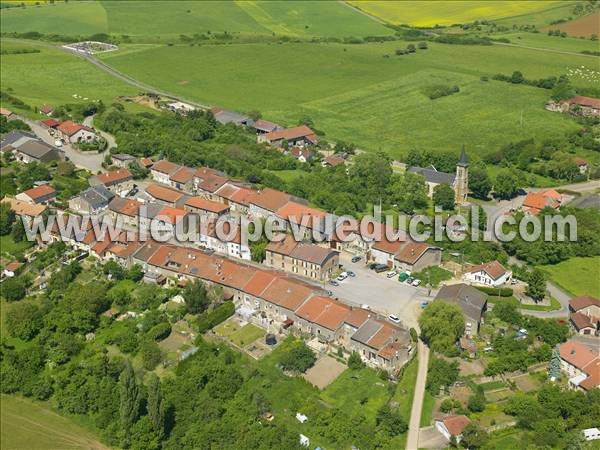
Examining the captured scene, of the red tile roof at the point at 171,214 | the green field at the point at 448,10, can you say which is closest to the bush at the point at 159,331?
the red tile roof at the point at 171,214

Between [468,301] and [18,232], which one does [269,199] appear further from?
[468,301]

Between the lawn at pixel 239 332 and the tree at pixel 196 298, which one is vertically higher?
the tree at pixel 196 298

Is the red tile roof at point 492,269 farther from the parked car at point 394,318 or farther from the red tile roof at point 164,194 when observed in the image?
the red tile roof at point 164,194

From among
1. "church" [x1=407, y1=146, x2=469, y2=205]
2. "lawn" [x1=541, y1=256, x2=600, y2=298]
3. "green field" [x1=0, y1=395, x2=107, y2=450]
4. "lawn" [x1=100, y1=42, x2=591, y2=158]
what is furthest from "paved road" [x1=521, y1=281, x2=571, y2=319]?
"lawn" [x1=100, y1=42, x2=591, y2=158]

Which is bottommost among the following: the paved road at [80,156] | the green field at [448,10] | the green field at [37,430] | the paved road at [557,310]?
the green field at [37,430]

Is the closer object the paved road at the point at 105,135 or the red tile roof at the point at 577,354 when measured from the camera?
the red tile roof at the point at 577,354

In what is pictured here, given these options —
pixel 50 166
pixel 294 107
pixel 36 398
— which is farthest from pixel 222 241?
pixel 294 107

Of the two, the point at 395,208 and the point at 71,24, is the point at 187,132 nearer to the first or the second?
the point at 395,208

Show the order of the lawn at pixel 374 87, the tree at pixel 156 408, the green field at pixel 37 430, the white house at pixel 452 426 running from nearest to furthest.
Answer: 1. the white house at pixel 452 426
2. the tree at pixel 156 408
3. the green field at pixel 37 430
4. the lawn at pixel 374 87
